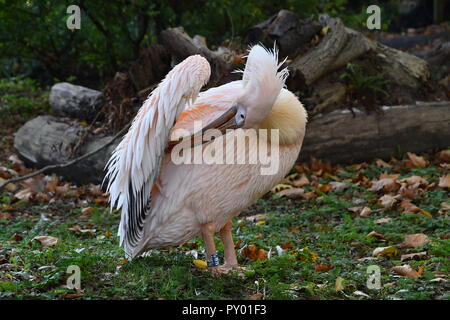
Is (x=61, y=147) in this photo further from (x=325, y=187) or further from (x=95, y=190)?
(x=325, y=187)

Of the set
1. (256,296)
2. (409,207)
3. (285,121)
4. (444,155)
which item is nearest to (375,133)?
(444,155)

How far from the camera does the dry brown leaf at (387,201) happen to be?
238 inches

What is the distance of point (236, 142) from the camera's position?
419 centimetres

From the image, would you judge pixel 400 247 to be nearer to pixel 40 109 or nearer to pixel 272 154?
pixel 272 154

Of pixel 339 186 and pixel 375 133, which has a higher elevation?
pixel 375 133

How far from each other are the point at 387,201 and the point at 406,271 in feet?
5.98

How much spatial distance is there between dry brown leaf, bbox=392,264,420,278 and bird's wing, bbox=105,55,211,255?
1.66 metres

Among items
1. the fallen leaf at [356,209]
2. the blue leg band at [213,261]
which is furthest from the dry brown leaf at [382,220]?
the blue leg band at [213,261]

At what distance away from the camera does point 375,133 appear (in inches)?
300

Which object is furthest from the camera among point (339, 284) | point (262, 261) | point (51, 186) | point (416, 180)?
point (51, 186)

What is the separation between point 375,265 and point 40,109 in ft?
20.7

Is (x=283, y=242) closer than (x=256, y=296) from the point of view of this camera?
No

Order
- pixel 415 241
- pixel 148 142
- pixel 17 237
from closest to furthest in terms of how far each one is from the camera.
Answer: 1. pixel 148 142
2. pixel 415 241
3. pixel 17 237
